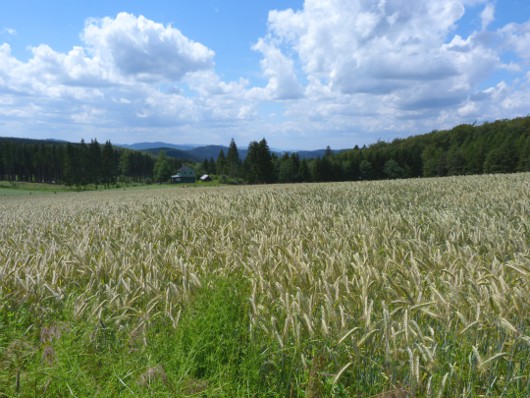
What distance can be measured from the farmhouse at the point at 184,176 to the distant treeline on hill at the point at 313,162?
101 feet

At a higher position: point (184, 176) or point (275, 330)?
point (275, 330)

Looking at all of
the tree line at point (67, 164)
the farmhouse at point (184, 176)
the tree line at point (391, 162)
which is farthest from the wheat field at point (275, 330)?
the farmhouse at point (184, 176)

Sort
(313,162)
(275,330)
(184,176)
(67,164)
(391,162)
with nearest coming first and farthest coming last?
(275,330), (67,164), (313,162), (391,162), (184,176)

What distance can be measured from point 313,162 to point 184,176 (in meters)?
89.7

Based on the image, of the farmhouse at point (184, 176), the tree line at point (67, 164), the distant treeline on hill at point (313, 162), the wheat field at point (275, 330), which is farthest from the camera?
the farmhouse at point (184, 176)

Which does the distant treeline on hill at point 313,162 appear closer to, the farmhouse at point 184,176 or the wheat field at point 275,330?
the farmhouse at point 184,176

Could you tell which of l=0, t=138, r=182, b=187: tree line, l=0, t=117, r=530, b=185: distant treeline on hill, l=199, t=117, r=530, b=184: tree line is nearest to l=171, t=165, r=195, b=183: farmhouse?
l=0, t=138, r=182, b=187: tree line

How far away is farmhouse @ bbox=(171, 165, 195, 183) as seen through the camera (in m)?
180

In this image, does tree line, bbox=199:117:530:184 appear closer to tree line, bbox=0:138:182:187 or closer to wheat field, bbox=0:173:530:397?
tree line, bbox=0:138:182:187

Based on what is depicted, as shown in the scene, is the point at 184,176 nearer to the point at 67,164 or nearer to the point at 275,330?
the point at 67,164

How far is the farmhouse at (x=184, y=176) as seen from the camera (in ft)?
589

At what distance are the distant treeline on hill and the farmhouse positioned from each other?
30.9 metres

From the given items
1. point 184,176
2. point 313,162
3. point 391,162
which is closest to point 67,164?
point 313,162

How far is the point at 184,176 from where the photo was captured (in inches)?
7215
